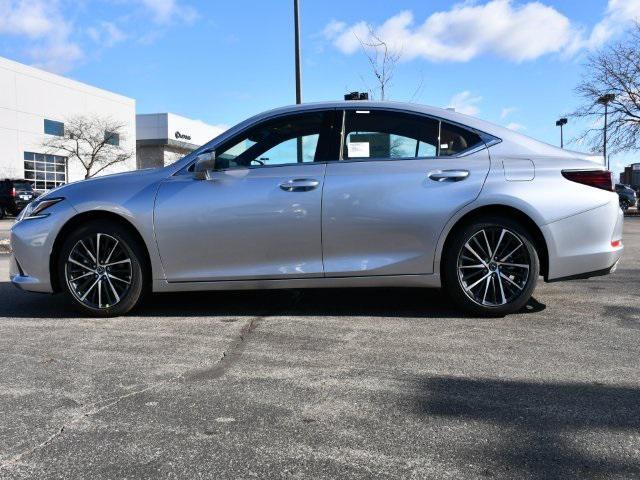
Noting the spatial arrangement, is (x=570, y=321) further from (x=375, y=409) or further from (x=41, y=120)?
(x=41, y=120)

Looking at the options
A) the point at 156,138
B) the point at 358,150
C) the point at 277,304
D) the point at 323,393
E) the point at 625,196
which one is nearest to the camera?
the point at 323,393

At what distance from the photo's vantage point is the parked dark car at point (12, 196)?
2430 cm

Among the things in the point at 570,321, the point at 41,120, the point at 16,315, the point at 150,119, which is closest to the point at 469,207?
the point at 570,321

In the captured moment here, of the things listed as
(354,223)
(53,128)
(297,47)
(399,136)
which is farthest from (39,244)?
(53,128)

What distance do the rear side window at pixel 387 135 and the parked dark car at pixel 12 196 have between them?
23205mm

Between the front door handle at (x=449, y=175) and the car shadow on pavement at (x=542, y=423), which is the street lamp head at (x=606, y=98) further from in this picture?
the car shadow on pavement at (x=542, y=423)


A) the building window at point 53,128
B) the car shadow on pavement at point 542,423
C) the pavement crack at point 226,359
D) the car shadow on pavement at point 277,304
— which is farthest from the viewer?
the building window at point 53,128

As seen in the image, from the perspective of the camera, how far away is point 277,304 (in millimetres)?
5211

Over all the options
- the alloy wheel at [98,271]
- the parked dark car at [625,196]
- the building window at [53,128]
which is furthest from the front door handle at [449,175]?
the building window at [53,128]

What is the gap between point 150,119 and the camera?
65.6 m

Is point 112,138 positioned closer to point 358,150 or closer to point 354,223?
point 358,150

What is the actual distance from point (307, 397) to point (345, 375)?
1.27 feet

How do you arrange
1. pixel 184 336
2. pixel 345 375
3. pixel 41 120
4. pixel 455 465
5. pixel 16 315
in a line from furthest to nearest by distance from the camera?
pixel 41 120, pixel 16 315, pixel 184 336, pixel 345 375, pixel 455 465

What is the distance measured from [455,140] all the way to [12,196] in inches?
956
